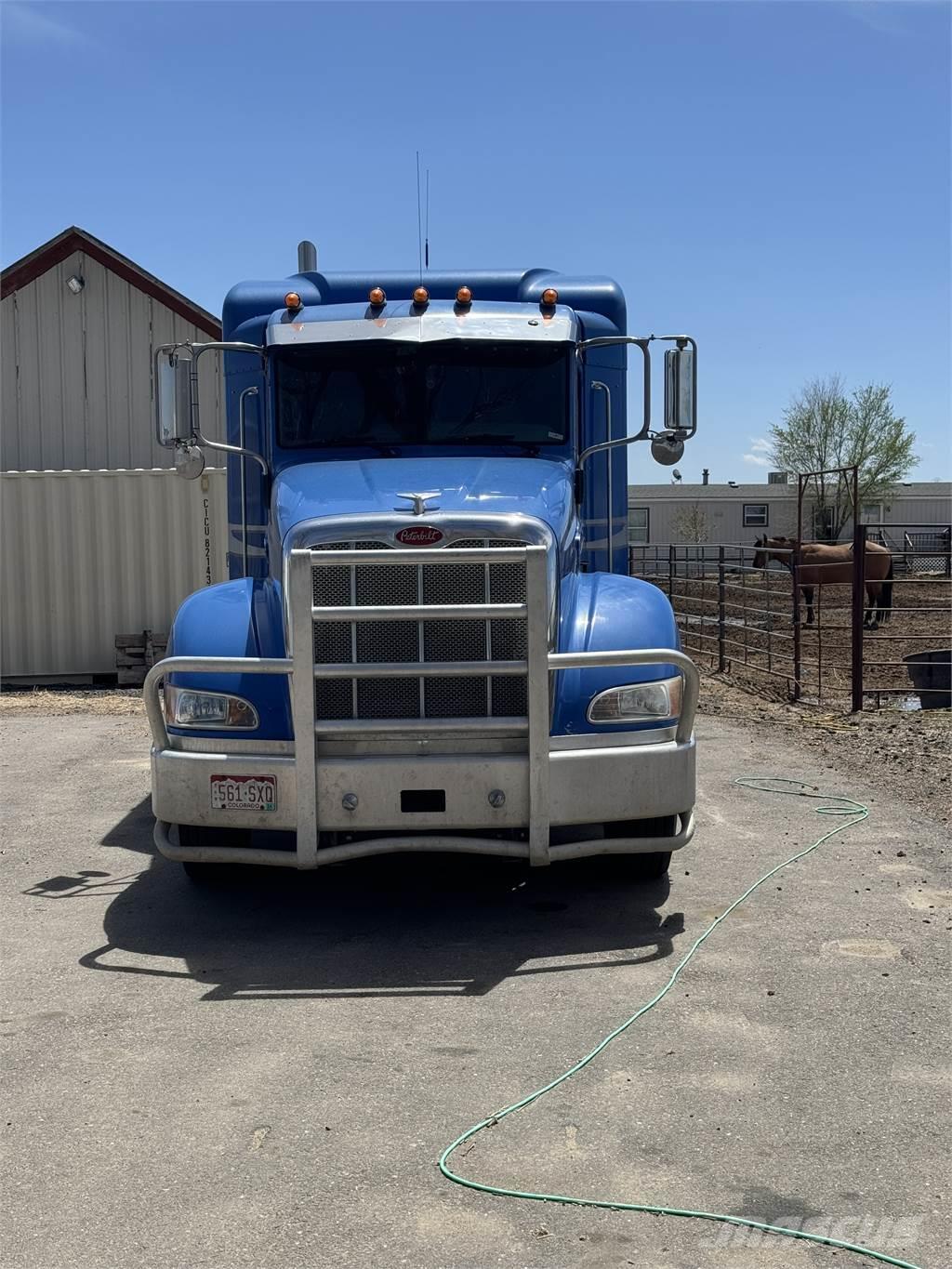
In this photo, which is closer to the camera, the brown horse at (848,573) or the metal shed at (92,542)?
the metal shed at (92,542)

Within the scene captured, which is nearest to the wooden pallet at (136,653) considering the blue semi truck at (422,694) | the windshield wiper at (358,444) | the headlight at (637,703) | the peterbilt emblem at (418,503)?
the windshield wiper at (358,444)

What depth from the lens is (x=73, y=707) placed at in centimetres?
1425

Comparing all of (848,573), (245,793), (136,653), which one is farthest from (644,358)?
(848,573)

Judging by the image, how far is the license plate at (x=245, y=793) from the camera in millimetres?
5734

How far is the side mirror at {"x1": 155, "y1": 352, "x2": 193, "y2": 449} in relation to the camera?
24.5 feet

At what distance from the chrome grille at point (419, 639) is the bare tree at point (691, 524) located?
5207cm

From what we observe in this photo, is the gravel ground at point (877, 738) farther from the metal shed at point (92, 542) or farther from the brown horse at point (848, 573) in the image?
the brown horse at point (848, 573)

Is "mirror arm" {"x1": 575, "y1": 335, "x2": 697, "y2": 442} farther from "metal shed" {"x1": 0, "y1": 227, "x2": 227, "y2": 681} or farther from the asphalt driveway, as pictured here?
"metal shed" {"x1": 0, "y1": 227, "x2": 227, "y2": 681}

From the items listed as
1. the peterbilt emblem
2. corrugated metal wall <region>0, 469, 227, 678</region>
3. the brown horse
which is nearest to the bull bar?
the peterbilt emblem

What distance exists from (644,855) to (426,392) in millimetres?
2772

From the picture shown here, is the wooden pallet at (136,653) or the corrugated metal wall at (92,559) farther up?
the corrugated metal wall at (92,559)

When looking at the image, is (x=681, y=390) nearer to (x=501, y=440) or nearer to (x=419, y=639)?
(x=501, y=440)

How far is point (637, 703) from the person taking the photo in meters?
5.93

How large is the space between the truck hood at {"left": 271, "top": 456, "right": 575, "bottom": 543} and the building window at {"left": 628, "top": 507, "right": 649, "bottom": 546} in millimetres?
48590
